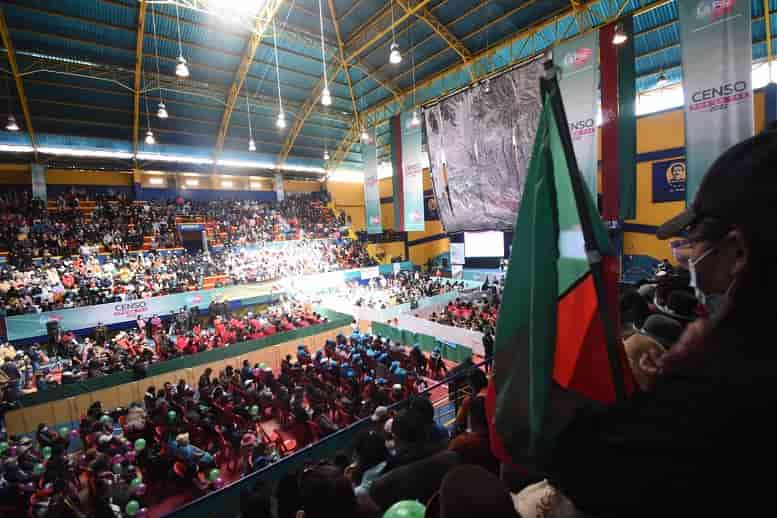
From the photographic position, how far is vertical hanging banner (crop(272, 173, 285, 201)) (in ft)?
87.5

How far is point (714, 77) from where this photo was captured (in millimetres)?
6824

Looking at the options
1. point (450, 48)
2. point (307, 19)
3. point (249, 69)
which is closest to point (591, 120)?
point (450, 48)

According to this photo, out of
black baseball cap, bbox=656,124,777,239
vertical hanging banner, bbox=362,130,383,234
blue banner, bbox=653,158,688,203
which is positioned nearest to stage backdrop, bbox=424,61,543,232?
vertical hanging banner, bbox=362,130,383,234

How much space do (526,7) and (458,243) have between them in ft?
48.8

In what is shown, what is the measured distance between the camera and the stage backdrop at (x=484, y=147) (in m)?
9.29

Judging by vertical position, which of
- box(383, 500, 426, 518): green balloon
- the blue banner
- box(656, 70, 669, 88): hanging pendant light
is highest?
box(656, 70, 669, 88): hanging pendant light

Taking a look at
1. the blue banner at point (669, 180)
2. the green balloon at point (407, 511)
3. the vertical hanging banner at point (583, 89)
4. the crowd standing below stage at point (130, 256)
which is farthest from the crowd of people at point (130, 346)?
the blue banner at point (669, 180)

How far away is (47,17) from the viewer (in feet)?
41.7

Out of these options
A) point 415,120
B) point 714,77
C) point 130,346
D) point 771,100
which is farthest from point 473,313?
point 771,100

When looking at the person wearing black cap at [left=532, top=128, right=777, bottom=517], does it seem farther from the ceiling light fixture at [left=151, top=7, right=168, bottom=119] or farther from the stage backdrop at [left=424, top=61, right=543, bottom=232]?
the ceiling light fixture at [left=151, top=7, right=168, bottom=119]

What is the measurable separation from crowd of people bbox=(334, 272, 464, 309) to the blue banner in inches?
431

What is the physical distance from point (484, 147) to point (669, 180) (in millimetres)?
12978

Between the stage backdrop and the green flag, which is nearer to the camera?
the green flag

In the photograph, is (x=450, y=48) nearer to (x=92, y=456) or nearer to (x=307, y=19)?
(x=307, y=19)
